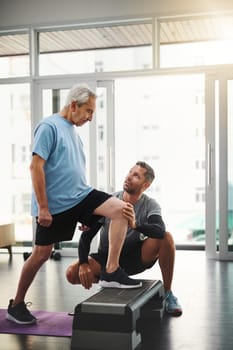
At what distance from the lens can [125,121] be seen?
8867 mm

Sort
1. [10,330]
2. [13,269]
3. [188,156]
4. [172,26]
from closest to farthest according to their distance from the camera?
[10,330]
[13,269]
[172,26]
[188,156]

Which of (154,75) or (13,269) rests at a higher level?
(154,75)

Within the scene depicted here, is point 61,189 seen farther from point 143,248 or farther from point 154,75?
point 154,75

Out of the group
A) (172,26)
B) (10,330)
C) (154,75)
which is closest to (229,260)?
(154,75)

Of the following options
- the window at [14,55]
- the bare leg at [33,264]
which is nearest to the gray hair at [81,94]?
the bare leg at [33,264]

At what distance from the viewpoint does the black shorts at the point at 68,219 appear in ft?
8.86

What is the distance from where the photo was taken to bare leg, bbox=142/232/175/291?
115 inches

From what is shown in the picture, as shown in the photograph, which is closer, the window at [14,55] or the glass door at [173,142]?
the window at [14,55]

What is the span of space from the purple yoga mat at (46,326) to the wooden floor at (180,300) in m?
0.07

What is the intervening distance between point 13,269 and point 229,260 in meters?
2.15

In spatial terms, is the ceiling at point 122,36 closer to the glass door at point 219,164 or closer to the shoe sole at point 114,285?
the glass door at point 219,164

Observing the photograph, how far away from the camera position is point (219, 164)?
5.15 metres

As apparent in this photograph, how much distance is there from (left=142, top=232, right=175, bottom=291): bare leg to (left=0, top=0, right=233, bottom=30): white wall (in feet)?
10.2

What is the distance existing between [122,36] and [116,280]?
3.54 meters
